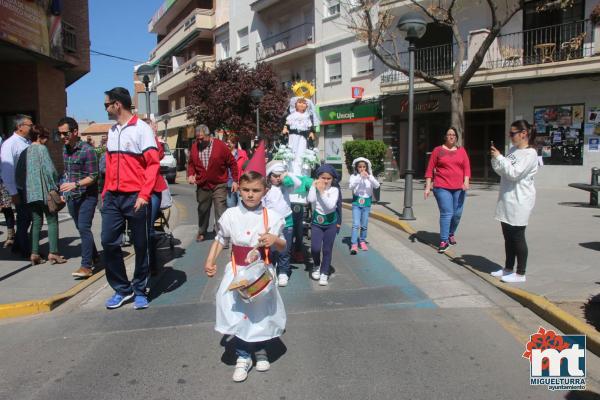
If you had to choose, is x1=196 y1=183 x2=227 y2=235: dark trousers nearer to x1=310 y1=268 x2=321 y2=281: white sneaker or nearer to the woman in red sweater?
x1=310 y1=268 x2=321 y2=281: white sneaker

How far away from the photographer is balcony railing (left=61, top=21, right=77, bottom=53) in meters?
15.5

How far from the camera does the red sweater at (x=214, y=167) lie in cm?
837

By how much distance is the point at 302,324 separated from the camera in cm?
453

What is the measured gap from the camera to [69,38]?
15.9m

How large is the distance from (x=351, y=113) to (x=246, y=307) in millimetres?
21904

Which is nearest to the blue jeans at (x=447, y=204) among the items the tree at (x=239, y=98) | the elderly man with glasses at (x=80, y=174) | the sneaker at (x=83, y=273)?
the elderly man with glasses at (x=80, y=174)

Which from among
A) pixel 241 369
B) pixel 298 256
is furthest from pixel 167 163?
pixel 241 369

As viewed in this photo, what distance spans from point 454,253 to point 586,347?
330 cm

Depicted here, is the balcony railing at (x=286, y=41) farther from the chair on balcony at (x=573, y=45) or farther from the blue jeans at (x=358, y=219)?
the blue jeans at (x=358, y=219)

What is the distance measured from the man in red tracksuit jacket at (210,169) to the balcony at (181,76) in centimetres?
2712

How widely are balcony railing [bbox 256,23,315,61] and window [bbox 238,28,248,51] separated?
6.98 ft

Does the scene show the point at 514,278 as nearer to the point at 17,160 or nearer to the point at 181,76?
the point at 17,160

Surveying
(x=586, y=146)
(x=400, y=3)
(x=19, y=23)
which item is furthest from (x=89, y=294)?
(x=400, y=3)

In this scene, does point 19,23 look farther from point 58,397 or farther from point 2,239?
point 58,397
